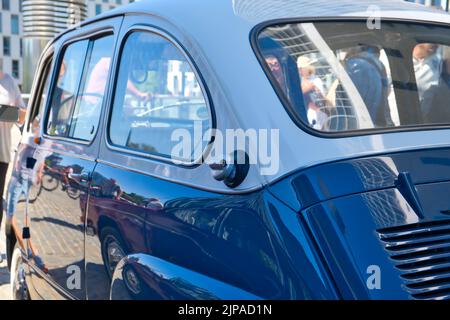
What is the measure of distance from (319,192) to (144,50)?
113cm

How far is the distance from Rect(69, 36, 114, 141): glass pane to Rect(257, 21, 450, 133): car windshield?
0.97 metres

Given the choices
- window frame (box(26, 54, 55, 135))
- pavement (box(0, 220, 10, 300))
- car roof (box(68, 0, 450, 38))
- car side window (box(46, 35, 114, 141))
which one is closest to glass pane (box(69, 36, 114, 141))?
car side window (box(46, 35, 114, 141))

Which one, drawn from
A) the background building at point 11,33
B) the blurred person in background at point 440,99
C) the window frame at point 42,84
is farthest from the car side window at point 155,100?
the background building at point 11,33

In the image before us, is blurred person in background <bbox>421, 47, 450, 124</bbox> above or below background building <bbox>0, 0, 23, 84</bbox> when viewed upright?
below

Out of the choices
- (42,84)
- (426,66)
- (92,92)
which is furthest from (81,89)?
(426,66)

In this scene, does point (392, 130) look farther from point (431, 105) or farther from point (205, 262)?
point (205, 262)

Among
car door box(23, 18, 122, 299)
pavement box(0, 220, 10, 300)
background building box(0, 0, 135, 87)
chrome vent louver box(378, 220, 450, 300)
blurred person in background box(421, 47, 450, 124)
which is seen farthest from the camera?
background building box(0, 0, 135, 87)

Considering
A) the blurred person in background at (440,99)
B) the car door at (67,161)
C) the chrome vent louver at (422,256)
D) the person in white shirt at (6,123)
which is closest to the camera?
the chrome vent louver at (422,256)

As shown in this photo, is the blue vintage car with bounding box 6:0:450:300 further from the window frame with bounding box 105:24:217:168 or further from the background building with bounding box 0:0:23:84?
the background building with bounding box 0:0:23:84

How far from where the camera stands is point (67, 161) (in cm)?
273

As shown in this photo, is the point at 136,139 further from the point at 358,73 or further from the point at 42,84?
the point at 42,84

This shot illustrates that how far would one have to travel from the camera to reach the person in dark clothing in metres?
2.06

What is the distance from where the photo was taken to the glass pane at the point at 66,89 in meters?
3.08

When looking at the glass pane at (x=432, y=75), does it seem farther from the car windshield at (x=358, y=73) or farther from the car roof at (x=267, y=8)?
the car roof at (x=267, y=8)
